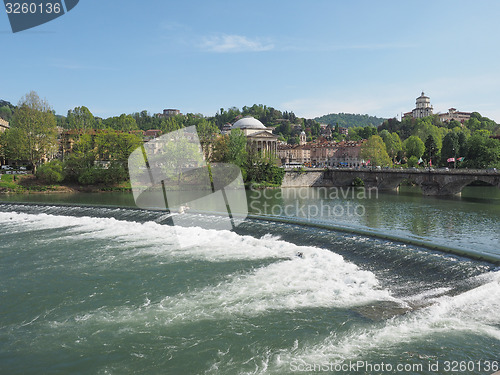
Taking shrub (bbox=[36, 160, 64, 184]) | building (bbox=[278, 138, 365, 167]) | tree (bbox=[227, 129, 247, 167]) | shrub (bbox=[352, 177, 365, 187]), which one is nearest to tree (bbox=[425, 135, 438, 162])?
building (bbox=[278, 138, 365, 167])

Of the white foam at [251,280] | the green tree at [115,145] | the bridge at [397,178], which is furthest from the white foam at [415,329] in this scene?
the green tree at [115,145]

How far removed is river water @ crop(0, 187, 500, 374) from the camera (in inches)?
381

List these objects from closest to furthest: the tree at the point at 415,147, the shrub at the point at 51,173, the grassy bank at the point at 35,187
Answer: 1. the grassy bank at the point at 35,187
2. the shrub at the point at 51,173
3. the tree at the point at 415,147

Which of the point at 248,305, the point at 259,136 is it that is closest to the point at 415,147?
the point at 259,136

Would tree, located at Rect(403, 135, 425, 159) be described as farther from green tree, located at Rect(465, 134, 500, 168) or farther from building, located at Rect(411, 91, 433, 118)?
building, located at Rect(411, 91, 433, 118)

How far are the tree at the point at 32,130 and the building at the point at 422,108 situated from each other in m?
180

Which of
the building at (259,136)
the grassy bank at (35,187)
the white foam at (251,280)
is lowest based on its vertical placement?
the white foam at (251,280)

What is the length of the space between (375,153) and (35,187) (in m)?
69.6

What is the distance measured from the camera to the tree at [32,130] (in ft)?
205

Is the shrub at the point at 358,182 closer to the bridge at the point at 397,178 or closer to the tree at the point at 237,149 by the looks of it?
the bridge at the point at 397,178

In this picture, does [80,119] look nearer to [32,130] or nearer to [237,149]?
[32,130]

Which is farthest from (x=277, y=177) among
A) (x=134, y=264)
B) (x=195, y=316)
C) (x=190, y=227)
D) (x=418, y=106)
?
(x=418, y=106)

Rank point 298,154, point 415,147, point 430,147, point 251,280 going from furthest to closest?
point 298,154 < point 415,147 < point 430,147 < point 251,280

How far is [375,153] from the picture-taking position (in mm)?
88125
